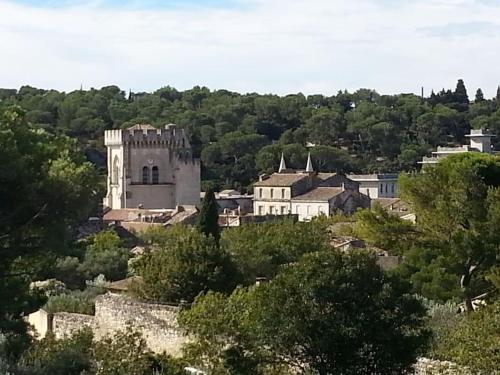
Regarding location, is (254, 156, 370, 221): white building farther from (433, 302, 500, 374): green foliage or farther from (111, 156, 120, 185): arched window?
(433, 302, 500, 374): green foliage

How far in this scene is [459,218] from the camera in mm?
24516

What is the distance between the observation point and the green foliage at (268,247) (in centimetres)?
2906

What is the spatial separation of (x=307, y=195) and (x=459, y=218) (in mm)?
46307

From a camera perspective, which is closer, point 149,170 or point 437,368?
point 437,368

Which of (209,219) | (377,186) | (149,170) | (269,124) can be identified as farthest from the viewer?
(269,124)

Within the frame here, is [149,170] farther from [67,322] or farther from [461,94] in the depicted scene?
[461,94]

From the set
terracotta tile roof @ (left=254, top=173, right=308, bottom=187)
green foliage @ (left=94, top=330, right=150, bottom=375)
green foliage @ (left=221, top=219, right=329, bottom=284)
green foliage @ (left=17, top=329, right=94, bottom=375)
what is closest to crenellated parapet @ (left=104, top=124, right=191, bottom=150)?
terracotta tile roof @ (left=254, top=173, right=308, bottom=187)

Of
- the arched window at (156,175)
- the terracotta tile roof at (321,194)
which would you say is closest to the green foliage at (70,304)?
the terracotta tile roof at (321,194)

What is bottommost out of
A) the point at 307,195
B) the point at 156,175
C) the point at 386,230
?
the point at 307,195

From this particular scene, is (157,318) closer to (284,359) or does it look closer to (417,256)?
(284,359)

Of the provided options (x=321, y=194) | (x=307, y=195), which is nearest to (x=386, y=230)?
(x=321, y=194)

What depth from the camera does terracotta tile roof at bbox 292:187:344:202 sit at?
2675 inches

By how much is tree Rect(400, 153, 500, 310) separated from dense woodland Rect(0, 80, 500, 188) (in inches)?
2763

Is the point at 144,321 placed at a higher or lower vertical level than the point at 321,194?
higher
